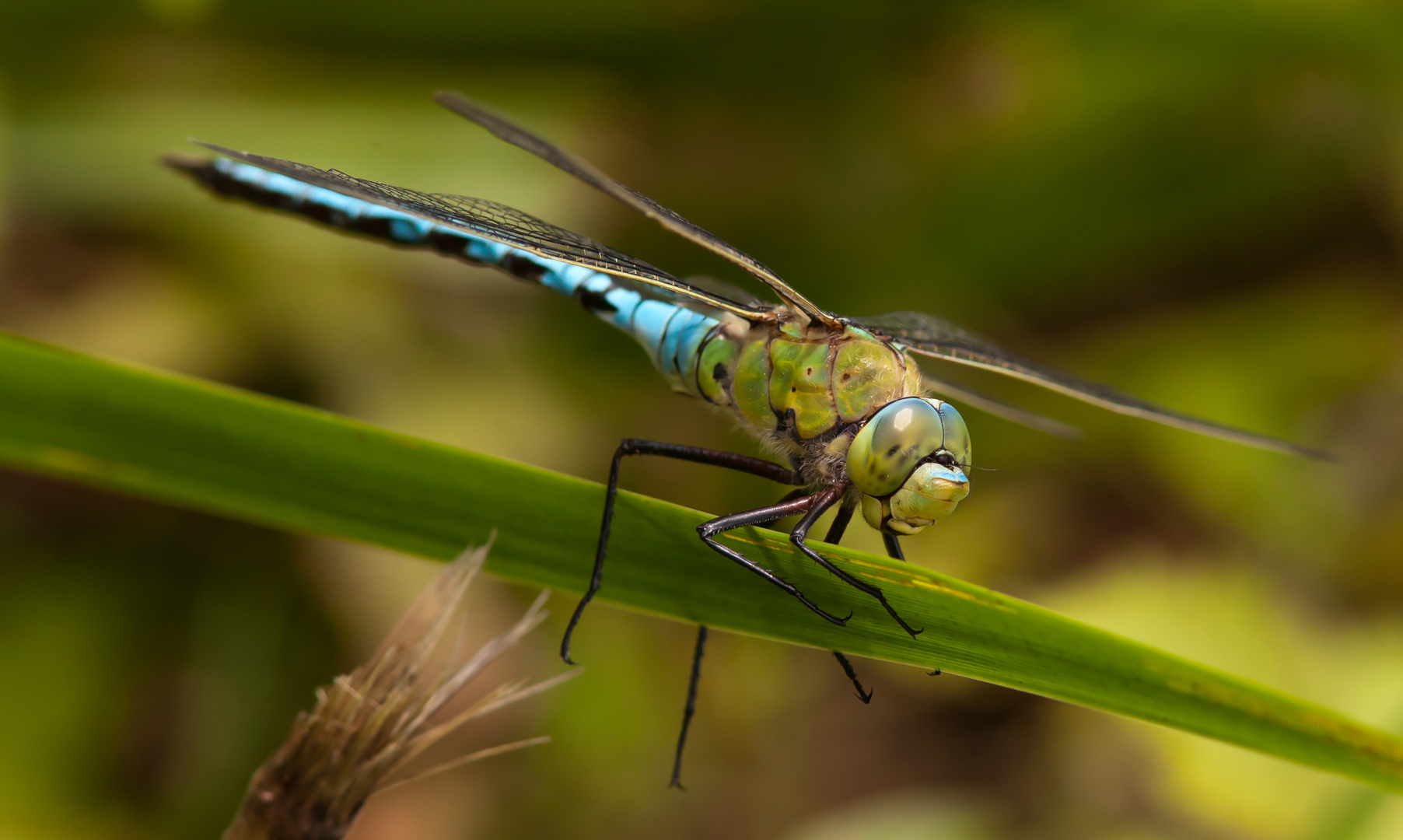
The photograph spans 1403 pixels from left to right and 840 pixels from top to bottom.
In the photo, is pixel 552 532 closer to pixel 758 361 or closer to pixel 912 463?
pixel 912 463

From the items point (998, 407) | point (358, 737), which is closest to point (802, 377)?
point (998, 407)

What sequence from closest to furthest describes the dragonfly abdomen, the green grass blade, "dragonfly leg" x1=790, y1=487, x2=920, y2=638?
the green grass blade, "dragonfly leg" x1=790, y1=487, x2=920, y2=638, the dragonfly abdomen

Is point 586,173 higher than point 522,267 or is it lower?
higher

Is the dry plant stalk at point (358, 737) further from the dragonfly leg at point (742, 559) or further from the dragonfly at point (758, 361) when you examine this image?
the dragonfly leg at point (742, 559)

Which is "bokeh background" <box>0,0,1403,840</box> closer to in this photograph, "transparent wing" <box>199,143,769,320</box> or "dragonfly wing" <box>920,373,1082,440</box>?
"dragonfly wing" <box>920,373,1082,440</box>

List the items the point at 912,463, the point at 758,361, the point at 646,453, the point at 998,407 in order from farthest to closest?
the point at 998,407 < the point at 758,361 < the point at 646,453 < the point at 912,463

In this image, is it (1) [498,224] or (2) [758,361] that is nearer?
(1) [498,224]

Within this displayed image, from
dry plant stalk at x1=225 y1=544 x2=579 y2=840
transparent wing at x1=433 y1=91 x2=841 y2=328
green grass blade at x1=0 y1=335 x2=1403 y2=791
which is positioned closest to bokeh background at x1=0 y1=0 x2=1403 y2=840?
transparent wing at x1=433 y1=91 x2=841 y2=328
